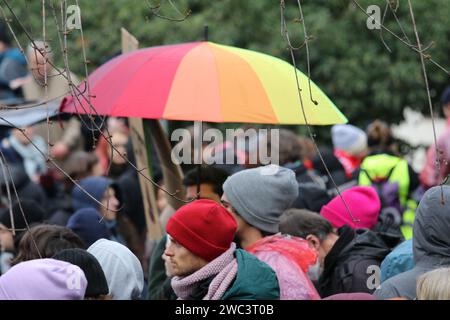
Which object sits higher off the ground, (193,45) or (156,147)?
(193,45)

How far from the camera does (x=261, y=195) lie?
5.33 metres

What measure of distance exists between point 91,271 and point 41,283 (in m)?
0.57

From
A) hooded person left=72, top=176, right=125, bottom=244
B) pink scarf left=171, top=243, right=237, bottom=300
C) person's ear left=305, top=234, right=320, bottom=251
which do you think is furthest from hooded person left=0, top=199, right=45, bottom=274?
pink scarf left=171, top=243, right=237, bottom=300

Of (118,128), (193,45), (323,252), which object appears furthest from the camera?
(118,128)

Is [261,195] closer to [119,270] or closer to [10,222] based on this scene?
[119,270]

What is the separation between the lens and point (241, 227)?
5305 millimetres

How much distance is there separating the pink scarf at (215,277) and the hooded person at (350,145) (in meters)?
5.27

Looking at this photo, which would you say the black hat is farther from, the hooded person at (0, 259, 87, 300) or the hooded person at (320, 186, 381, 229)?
the hooded person at (320, 186, 381, 229)

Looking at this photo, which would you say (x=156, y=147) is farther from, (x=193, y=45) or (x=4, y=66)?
(x=4, y=66)

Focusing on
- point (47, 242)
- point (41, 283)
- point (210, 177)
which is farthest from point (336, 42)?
point (41, 283)
